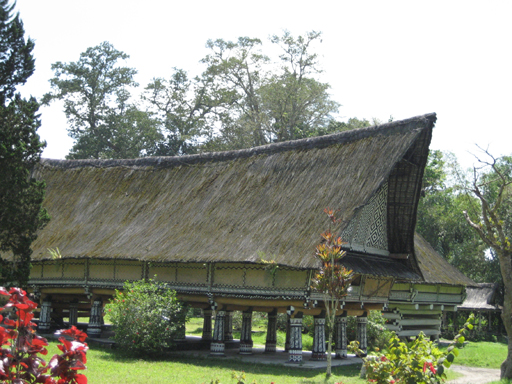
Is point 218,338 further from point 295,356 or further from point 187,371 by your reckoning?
point 187,371

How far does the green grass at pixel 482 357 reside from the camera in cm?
2122

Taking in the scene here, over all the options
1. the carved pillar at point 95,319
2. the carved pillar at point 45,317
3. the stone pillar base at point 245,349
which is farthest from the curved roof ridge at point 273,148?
the stone pillar base at point 245,349

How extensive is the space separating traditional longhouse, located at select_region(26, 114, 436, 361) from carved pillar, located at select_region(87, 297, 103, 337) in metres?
0.04

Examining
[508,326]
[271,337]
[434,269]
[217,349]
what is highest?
[434,269]

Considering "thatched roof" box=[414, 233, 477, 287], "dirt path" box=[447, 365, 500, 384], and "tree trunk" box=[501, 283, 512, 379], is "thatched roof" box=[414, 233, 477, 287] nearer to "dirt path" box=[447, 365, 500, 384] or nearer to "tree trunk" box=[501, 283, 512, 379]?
"dirt path" box=[447, 365, 500, 384]

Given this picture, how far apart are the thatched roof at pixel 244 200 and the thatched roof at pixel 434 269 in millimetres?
4321

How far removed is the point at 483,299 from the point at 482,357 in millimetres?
12050

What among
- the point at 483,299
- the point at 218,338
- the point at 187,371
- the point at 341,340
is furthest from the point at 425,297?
the point at 187,371

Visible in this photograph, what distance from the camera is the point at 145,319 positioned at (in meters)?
16.3

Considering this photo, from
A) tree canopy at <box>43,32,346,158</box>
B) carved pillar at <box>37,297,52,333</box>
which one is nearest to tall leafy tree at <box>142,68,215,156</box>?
tree canopy at <box>43,32,346,158</box>

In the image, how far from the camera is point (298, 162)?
1948 cm

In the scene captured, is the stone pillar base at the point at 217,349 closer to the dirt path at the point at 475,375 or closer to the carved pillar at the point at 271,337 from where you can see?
the carved pillar at the point at 271,337

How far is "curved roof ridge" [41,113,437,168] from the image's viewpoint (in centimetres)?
1761

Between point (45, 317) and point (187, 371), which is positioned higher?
point (45, 317)
